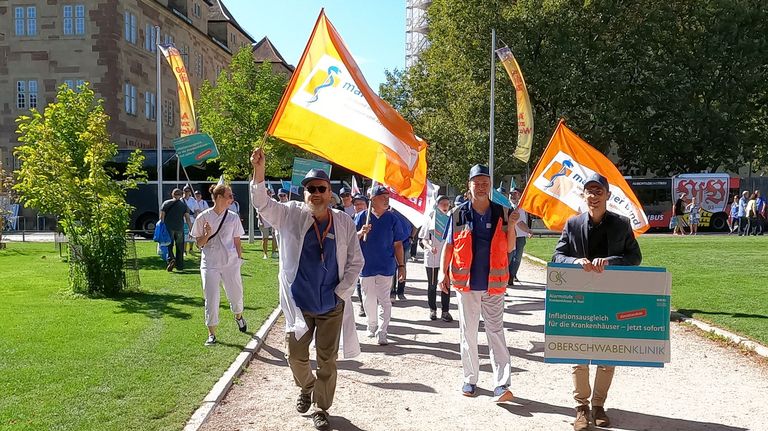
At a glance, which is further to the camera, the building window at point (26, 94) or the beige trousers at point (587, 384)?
the building window at point (26, 94)

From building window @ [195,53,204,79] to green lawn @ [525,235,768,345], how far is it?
38741 mm

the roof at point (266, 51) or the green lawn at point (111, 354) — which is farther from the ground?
the roof at point (266, 51)

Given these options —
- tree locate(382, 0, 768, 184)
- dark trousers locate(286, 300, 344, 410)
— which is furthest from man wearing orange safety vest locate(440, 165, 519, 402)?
tree locate(382, 0, 768, 184)

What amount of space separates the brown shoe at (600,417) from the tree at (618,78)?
31.5 metres

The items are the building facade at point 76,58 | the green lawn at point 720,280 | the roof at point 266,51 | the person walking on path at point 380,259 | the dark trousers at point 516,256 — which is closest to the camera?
the person walking on path at point 380,259

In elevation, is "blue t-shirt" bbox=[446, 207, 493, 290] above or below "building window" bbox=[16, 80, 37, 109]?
below

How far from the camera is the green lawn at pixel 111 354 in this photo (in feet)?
18.8

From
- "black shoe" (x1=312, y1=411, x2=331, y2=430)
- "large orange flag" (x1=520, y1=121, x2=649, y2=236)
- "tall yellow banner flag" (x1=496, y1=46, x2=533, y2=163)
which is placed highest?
"tall yellow banner flag" (x1=496, y1=46, x2=533, y2=163)

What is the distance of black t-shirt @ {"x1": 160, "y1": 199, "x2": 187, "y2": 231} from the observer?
55.3 feet

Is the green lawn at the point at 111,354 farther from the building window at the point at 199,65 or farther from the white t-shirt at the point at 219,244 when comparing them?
the building window at the point at 199,65

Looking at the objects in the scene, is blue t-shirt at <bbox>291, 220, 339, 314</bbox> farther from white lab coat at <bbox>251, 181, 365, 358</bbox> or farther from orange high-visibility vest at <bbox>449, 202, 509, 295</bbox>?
orange high-visibility vest at <bbox>449, 202, 509, 295</bbox>

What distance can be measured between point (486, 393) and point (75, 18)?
42836mm

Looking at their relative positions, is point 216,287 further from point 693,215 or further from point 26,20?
point 26,20

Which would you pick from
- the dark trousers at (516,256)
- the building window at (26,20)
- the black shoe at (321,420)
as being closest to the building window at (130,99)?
the building window at (26,20)
